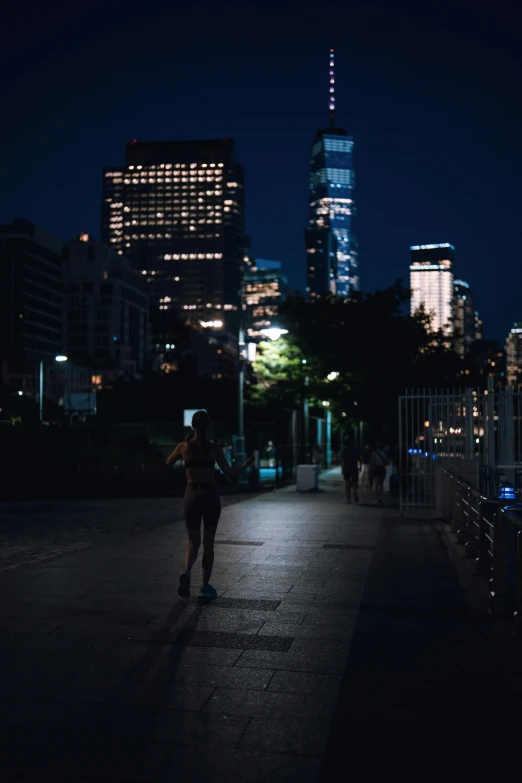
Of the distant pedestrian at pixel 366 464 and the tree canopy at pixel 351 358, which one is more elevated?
the tree canopy at pixel 351 358

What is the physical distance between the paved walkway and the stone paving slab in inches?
0.6

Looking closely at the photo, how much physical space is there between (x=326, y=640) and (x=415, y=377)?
90.3 feet

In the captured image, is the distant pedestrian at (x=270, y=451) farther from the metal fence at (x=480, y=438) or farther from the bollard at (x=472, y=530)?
the bollard at (x=472, y=530)

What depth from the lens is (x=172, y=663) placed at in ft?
19.1

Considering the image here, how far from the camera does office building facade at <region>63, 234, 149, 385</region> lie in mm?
148500

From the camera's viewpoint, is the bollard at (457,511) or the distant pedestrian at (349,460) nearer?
the bollard at (457,511)

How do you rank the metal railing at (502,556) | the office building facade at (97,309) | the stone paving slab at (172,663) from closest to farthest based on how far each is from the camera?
the stone paving slab at (172,663)
the metal railing at (502,556)
the office building facade at (97,309)

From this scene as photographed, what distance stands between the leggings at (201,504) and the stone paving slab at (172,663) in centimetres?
79

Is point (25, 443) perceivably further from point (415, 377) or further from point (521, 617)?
point (521, 617)

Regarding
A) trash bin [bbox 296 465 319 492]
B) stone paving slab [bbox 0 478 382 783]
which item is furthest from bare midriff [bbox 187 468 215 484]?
trash bin [bbox 296 465 319 492]

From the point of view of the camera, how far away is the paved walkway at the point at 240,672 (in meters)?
4.18

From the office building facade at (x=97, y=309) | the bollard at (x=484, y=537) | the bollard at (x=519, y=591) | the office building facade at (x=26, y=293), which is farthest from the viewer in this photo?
the office building facade at (x=97, y=309)

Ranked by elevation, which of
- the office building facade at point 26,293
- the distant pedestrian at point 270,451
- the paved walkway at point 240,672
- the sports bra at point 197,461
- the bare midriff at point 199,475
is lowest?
the paved walkway at point 240,672

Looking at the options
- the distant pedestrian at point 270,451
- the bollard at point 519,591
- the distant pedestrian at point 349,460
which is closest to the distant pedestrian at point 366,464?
the distant pedestrian at point 349,460
